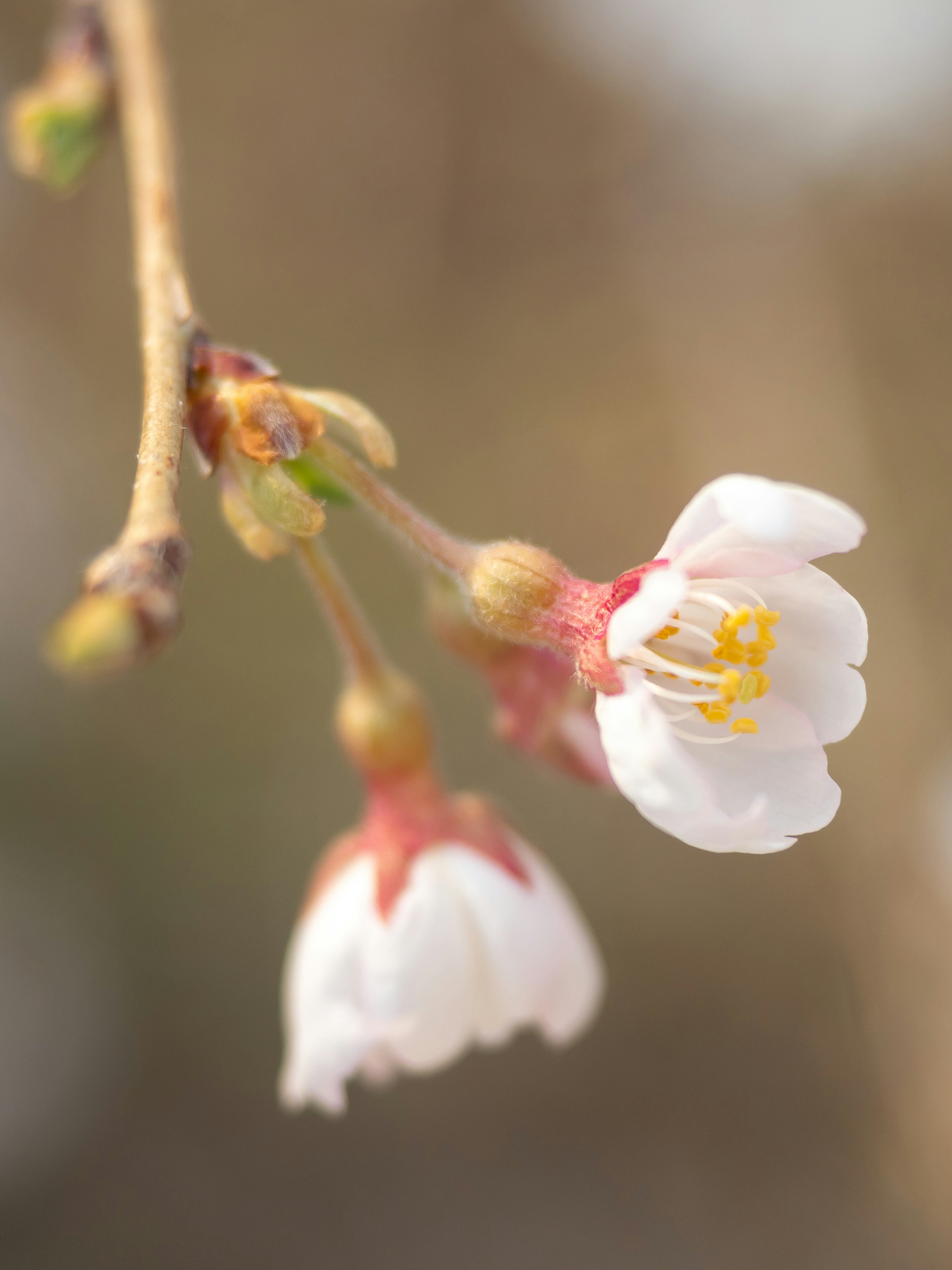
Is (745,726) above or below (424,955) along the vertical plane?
above

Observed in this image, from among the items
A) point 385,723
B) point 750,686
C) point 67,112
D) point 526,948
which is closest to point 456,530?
point 67,112

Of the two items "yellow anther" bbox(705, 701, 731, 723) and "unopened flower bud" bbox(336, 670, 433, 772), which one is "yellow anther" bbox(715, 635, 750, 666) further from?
"unopened flower bud" bbox(336, 670, 433, 772)

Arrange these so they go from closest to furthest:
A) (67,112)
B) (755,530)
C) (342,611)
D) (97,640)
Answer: (97,640)
(755,530)
(342,611)
(67,112)

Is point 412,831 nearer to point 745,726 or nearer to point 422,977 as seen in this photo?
point 422,977

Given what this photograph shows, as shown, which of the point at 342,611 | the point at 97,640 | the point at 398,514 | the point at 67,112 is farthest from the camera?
the point at 67,112

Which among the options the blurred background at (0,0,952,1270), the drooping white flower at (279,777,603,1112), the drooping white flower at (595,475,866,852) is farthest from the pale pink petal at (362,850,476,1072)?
the blurred background at (0,0,952,1270)

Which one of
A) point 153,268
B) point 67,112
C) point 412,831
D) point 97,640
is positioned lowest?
point 97,640

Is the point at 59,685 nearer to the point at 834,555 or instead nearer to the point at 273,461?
the point at 834,555

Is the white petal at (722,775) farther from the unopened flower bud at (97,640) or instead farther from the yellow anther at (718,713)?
the unopened flower bud at (97,640)

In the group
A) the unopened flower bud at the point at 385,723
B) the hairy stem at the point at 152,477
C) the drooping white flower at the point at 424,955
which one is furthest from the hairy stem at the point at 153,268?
the drooping white flower at the point at 424,955
